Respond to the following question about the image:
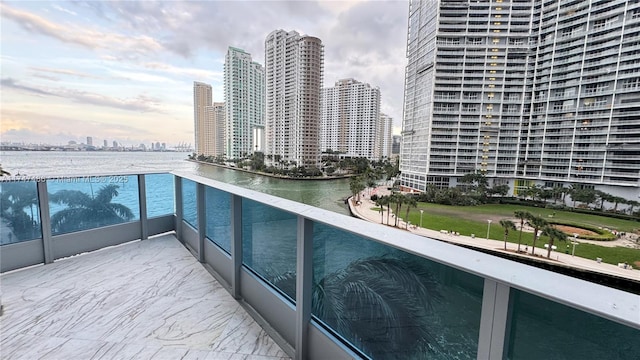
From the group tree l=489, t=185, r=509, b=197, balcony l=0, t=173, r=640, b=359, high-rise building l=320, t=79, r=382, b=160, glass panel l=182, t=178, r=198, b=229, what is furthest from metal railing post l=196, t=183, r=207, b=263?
high-rise building l=320, t=79, r=382, b=160

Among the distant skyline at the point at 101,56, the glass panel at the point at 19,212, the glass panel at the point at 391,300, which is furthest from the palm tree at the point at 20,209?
the glass panel at the point at 391,300

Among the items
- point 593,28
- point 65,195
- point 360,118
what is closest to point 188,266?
point 65,195

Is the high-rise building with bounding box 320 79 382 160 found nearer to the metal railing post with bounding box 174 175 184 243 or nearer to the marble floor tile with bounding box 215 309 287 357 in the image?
the metal railing post with bounding box 174 175 184 243

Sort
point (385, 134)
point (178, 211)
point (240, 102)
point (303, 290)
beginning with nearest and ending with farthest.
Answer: point (303, 290) < point (178, 211) < point (240, 102) < point (385, 134)

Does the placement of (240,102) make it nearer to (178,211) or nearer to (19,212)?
(178,211)

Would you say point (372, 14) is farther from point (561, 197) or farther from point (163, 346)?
point (163, 346)

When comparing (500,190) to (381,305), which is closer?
(381,305)

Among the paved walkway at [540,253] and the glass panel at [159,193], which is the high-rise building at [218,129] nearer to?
the paved walkway at [540,253]

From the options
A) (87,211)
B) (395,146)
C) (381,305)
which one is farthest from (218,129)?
(381,305)
